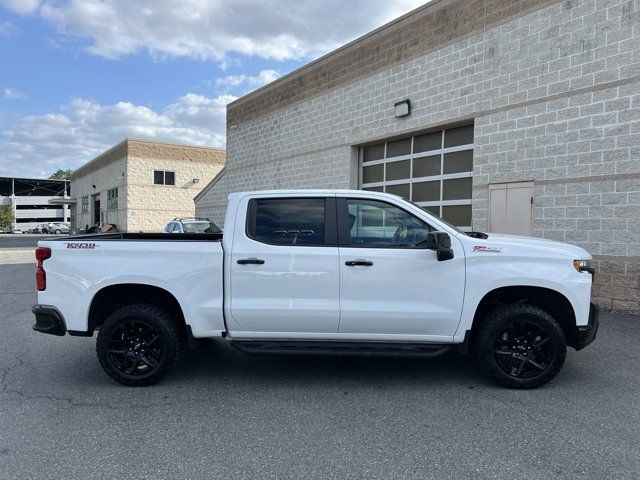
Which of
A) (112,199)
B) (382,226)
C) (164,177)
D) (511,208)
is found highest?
(164,177)

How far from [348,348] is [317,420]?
31.2 inches

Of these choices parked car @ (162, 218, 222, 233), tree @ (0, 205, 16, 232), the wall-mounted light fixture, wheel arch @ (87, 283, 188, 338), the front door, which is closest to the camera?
wheel arch @ (87, 283, 188, 338)

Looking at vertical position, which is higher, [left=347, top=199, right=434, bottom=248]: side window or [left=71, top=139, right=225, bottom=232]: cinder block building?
[left=71, top=139, right=225, bottom=232]: cinder block building

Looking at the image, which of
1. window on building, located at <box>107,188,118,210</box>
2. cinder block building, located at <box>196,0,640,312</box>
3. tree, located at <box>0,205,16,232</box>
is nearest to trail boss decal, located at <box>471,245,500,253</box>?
cinder block building, located at <box>196,0,640,312</box>

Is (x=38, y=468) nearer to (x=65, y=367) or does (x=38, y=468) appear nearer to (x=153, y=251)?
(x=153, y=251)

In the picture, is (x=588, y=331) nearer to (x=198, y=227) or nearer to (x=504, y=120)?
(x=504, y=120)

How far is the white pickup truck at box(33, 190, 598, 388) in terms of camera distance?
14.2ft

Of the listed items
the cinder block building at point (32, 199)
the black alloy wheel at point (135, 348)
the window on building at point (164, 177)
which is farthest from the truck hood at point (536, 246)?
the cinder block building at point (32, 199)

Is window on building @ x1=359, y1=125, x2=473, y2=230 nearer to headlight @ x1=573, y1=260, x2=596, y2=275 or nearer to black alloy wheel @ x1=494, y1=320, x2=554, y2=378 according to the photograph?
headlight @ x1=573, y1=260, x2=596, y2=275

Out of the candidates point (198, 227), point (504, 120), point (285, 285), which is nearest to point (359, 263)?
point (285, 285)

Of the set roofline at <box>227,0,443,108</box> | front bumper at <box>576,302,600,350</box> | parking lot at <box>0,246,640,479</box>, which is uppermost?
roofline at <box>227,0,443,108</box>

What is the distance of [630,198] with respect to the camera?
757cm

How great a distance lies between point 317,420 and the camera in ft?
12.4

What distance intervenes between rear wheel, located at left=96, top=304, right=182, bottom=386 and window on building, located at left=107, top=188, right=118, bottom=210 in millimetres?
35821
